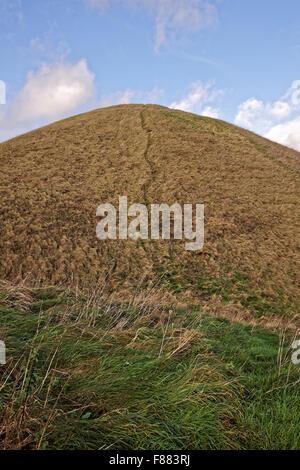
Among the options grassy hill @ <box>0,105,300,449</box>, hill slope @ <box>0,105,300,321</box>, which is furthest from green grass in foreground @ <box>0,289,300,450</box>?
hill slope @ <box>0,105,300,321</box>

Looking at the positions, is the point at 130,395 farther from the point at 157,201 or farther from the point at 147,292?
the point at 157,201

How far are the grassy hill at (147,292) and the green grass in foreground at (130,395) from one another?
20 millimetres

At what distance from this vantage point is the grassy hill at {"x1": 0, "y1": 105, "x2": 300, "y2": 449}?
10.6 ft

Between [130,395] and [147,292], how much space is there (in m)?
9.39

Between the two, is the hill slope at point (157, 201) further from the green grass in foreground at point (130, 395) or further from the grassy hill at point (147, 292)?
the green grass in foreground at point (130, 395)

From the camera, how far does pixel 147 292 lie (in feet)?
42.2

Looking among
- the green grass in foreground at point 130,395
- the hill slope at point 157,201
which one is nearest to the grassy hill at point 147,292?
the green grass in foreground at point 130,395

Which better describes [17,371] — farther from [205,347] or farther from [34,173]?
[34,173]

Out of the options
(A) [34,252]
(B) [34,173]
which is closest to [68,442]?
(A) [34,252]

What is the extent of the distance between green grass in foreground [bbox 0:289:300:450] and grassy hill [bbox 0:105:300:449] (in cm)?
2

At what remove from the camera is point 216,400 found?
3.67 m

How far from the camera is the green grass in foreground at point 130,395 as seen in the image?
117 inches
